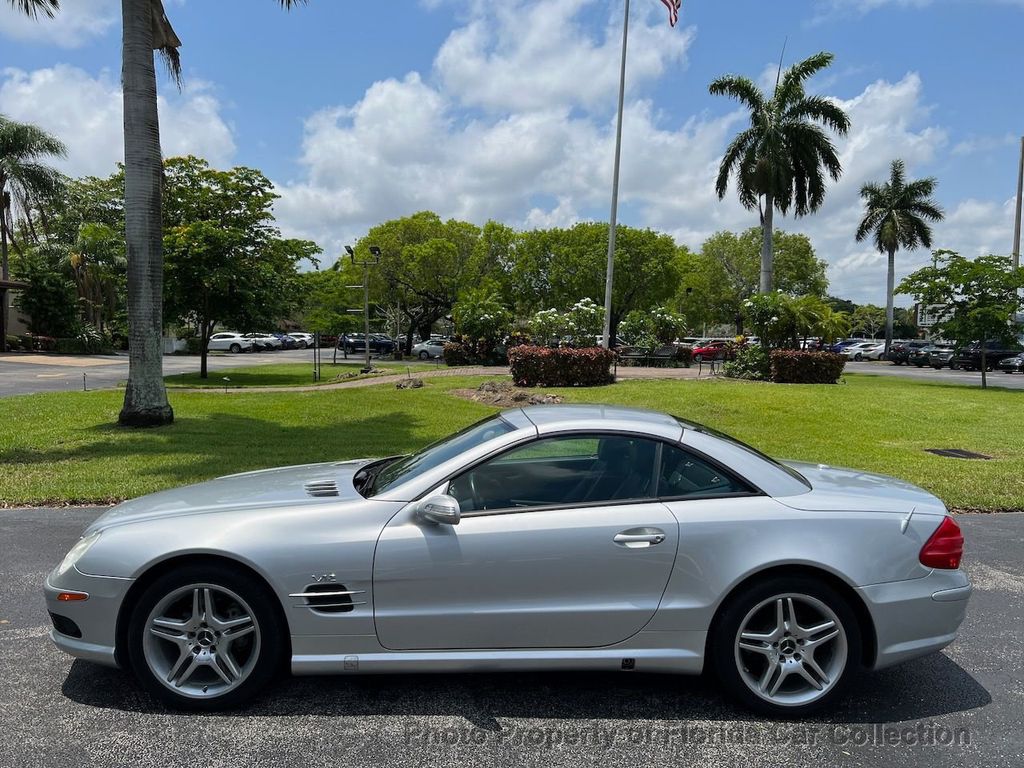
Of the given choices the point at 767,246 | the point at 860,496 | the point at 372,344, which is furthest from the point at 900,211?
the point at 860,496

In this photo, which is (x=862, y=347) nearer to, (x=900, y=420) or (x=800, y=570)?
(x=900, y=420)

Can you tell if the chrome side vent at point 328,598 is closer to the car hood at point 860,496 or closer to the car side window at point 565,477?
the car side window at point 565,477

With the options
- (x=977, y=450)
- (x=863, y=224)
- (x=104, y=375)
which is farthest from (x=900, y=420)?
(x=863, y=224)

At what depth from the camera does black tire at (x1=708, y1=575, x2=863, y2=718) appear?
3.13m

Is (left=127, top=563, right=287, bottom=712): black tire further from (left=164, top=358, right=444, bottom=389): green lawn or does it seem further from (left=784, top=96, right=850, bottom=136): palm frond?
(left=784, top=96, right=850, bottom=136): palm frond

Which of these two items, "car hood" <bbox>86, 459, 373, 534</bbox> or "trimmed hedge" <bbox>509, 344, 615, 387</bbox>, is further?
"trimmed hedge" <bbox>509, 344, 615, 387</bbox>

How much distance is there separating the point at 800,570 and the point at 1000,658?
1.60 metres

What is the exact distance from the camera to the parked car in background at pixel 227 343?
50344 millimetres

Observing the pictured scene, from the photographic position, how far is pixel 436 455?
12.1ft

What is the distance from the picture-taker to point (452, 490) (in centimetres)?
329

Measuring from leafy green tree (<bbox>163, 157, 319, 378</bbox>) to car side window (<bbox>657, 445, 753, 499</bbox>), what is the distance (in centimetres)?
2288

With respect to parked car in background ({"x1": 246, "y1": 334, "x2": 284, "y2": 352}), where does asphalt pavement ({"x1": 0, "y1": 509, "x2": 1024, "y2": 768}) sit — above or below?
below

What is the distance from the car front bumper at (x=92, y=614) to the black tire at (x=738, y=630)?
104 inches

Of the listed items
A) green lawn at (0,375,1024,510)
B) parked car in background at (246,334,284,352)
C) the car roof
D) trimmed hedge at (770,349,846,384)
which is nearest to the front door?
the car roof
